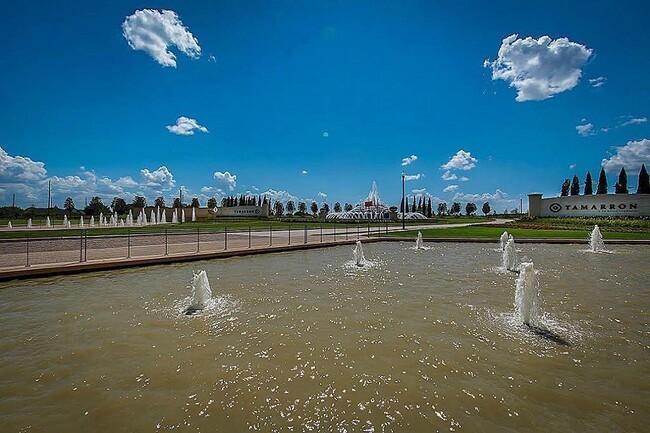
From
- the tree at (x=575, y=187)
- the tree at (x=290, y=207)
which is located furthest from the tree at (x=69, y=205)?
the tree at (x=575, y=187)

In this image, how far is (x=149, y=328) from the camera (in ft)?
21.1

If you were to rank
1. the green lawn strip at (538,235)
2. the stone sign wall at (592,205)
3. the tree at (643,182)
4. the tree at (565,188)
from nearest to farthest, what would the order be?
the green lawn strip at (538,235)
the stone sign wall at (592,205)
the tree at (643,182)
the tree at (565,188)

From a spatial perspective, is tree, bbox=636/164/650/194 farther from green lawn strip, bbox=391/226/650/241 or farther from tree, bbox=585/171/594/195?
green lawn strip, bbox=391/226/650/241

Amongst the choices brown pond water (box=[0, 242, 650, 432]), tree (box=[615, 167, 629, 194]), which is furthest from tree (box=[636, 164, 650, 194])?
brown pond water (box=[0, 242, 650, 432])

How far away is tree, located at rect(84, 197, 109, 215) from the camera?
91.4 metres

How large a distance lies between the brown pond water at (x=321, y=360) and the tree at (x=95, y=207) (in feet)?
323

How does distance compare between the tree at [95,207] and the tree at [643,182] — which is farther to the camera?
→ the tree at [95,207]

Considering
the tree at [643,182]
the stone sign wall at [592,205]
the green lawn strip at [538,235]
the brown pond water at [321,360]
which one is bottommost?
the brown pond water at [321,360]

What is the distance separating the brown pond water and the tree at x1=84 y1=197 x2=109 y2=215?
98460 millimetres

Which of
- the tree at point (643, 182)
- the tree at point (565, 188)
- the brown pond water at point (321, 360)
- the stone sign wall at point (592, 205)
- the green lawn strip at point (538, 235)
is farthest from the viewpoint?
the tree at point (565, 188)

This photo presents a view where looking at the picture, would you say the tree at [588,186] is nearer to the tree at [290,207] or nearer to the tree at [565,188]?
the tree at [565,188]

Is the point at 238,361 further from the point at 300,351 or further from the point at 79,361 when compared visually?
the point at 79,361

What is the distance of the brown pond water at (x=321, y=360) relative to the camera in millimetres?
3707

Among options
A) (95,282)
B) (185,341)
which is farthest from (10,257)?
(185,341)
